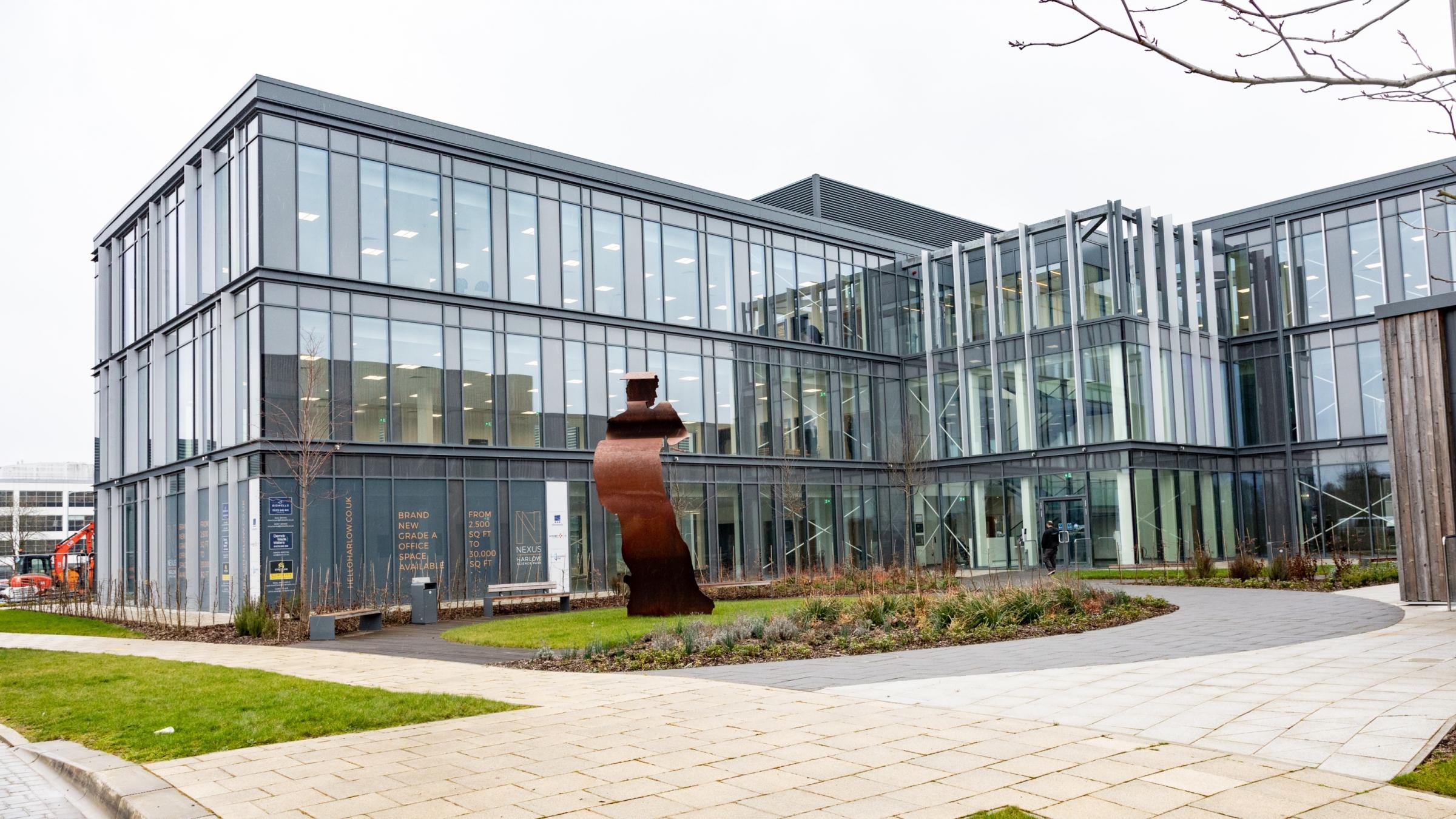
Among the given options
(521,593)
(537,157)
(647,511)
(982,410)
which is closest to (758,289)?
(982,410)

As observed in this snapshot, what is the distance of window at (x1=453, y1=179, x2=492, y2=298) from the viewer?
102 feet

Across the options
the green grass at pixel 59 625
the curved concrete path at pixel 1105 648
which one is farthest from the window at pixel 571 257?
the curved concrete path at pixel 1105 648

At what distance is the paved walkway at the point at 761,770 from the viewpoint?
5.78 meters

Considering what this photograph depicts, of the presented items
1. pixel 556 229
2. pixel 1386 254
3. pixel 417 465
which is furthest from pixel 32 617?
pixel 1386 254

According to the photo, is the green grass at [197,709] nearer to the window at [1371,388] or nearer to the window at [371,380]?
the window at [371,380]

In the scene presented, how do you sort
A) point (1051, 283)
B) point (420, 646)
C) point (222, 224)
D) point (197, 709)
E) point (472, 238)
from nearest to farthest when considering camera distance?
point (197, 709) → point (420, 646) → point (222, 224) → point (472, 238) → point (1051, 283)

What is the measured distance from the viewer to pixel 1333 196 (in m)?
39.5

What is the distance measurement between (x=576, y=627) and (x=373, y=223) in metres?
15.1

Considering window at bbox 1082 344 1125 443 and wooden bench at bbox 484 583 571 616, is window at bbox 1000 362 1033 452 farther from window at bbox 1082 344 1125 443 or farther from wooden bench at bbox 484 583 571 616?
wooden bench at bbox 484 583 571 616

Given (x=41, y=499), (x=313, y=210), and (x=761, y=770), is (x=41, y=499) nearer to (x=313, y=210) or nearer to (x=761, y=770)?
(x=313, y=210)

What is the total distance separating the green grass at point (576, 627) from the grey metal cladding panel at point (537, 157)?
14346mm

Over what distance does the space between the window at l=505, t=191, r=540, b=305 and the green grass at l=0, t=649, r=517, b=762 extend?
19296 millimetres

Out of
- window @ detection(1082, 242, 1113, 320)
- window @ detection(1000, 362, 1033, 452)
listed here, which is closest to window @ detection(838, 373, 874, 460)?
window @ detection(1000, 362, 1033, 452)

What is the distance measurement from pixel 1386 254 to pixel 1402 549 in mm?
25819
